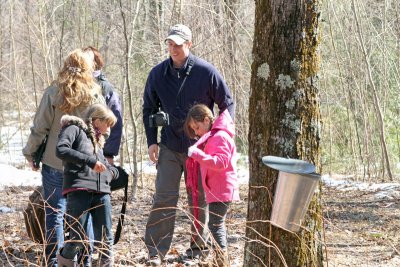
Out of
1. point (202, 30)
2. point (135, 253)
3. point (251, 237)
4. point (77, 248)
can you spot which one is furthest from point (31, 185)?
point (251, 237)

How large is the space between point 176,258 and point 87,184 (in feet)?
3.90

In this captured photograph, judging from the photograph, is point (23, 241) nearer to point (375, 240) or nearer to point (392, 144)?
point (375, 240)

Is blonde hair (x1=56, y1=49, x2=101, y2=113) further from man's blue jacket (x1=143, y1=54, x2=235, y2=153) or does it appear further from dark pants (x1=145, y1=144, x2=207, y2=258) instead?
dark pants (x1=145, y1=144, x2=207, y2=258)

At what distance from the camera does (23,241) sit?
244 inches

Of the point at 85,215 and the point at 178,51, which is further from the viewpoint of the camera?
the point at 178,51

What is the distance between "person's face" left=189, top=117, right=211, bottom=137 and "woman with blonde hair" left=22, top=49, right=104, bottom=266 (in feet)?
2.22

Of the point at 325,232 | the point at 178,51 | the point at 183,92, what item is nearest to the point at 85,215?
the point at 183,92

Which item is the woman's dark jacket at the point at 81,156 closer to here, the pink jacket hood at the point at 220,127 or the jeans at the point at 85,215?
the jeans at the point at 85,215

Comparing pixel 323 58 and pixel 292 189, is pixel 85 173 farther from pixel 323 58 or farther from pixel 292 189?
pixel 323 58

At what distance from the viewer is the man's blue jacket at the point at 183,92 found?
5.21 meters

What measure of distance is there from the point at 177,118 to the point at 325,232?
1.88 meters

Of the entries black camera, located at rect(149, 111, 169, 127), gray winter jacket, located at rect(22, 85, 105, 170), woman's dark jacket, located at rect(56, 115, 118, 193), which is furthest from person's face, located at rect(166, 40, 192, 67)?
woman's dark jacket, located at rect(56, 115, 118, 193)

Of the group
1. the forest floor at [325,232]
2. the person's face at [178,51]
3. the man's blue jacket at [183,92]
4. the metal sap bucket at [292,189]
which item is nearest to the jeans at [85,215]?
the forest floor at [325,232]

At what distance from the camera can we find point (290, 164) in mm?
3266
